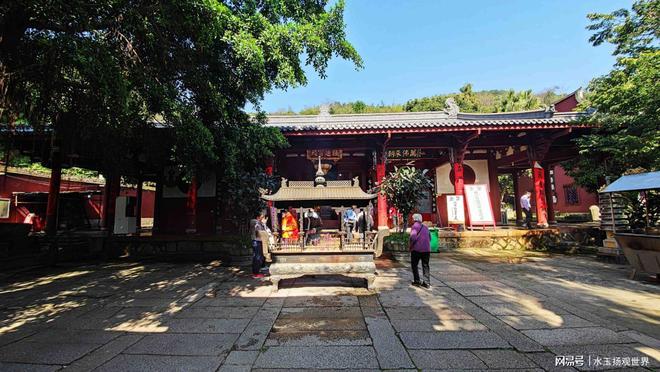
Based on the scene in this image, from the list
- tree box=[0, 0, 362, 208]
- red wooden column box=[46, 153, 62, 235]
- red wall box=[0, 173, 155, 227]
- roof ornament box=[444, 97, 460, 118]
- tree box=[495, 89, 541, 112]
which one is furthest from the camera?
tree box=[495, 89, 541, 112]

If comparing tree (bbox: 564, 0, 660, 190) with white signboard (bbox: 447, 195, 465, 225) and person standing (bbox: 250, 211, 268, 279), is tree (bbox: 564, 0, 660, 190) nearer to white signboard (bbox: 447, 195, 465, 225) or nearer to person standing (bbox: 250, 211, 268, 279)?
white signboard (bbox: 447, 195, 465, 225)

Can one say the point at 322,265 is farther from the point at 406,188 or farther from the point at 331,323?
the point at 406,188

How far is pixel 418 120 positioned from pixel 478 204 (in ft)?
19.8

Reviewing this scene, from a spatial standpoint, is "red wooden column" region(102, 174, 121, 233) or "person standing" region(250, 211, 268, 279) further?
"red wooden column" region(102, 174, 121, 233)

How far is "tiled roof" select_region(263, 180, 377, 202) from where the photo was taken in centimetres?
633

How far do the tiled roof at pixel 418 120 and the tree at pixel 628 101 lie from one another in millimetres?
1199

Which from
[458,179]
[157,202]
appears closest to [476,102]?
[458,179]

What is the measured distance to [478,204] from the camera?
35.7 ft

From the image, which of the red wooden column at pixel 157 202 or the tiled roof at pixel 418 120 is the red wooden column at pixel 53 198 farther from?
the tiled roof at pixel 418 120

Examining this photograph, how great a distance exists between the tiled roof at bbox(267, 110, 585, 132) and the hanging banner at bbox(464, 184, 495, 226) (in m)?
2.33

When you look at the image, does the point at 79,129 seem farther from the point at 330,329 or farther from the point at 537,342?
the point at 537,342

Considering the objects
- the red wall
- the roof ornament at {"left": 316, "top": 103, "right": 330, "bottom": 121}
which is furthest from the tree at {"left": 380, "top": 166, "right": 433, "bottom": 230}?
the red wall

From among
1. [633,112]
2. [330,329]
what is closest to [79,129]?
[330,329]

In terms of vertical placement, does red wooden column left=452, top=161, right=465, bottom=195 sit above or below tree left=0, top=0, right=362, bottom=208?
below
